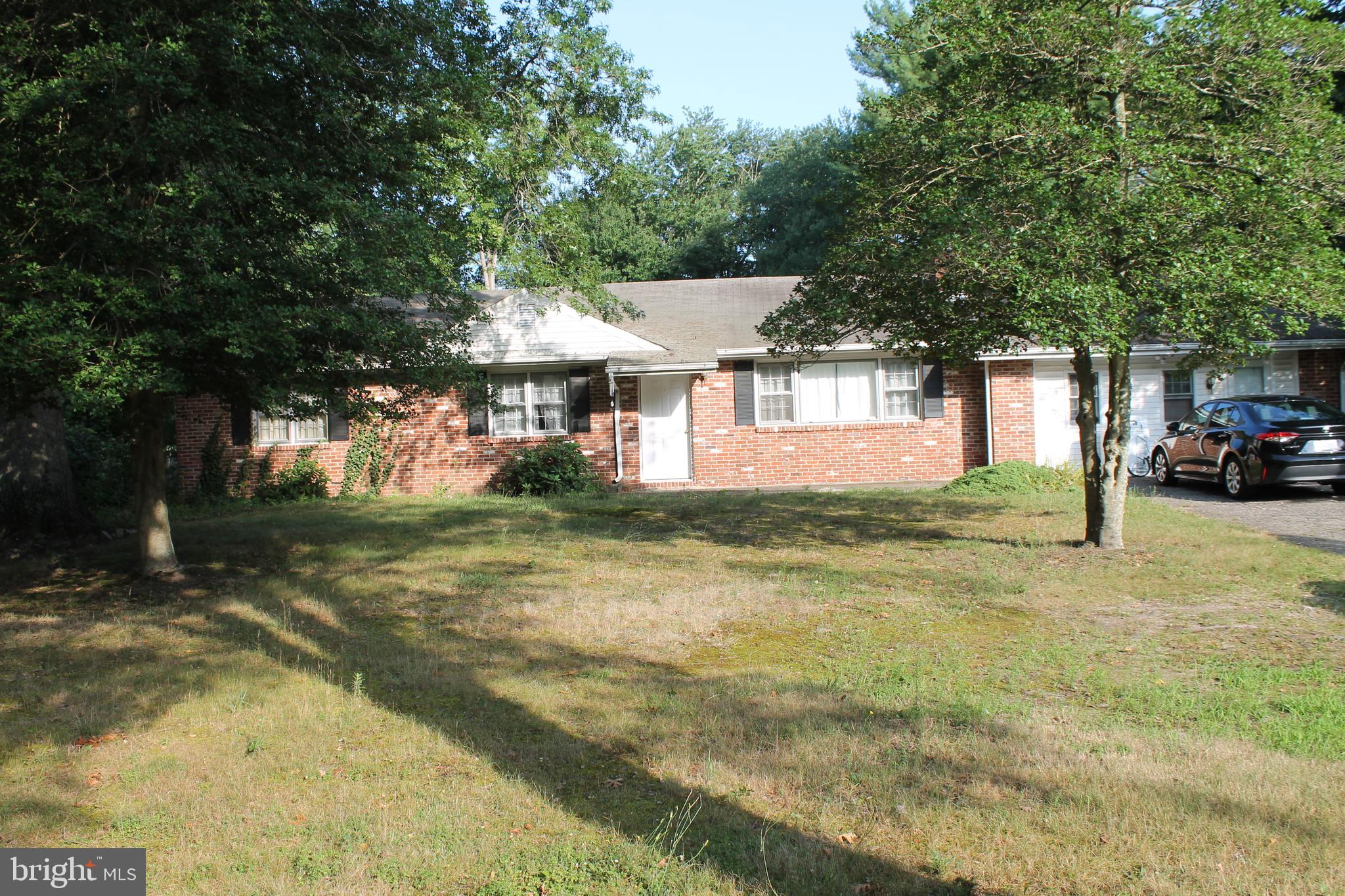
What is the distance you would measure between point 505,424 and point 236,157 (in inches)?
420

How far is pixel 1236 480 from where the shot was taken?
50.0 feet

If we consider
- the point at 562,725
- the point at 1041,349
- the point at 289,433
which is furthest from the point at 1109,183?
the point at 289,433

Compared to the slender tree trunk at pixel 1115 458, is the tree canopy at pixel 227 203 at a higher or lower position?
higher

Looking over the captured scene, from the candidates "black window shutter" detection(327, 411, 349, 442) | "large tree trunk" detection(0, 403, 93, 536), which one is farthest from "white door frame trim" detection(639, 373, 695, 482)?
"large tree trunk" detection(0, 403, 93, 536)

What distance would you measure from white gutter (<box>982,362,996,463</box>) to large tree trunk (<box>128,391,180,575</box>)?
14355mm

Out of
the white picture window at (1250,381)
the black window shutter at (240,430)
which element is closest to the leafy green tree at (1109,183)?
the white picture window at (1250,381)

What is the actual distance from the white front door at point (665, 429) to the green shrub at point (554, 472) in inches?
60.5

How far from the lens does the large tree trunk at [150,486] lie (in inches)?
402

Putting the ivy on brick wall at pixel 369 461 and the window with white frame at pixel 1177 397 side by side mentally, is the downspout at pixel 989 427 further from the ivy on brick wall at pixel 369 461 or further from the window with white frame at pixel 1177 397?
the ivy on brick wall at pixel 369 461

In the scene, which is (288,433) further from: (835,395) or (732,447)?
(835,395)

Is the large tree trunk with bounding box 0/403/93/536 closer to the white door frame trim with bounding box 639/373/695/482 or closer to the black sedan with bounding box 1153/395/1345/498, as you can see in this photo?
the white door frame trim with bounding box 639/373/695/482

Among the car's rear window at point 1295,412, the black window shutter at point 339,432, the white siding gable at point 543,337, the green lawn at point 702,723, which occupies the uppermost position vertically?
the white siding gable at point 543,337

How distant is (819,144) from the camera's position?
40188 millimetres

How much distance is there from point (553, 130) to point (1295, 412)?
13068 mm
